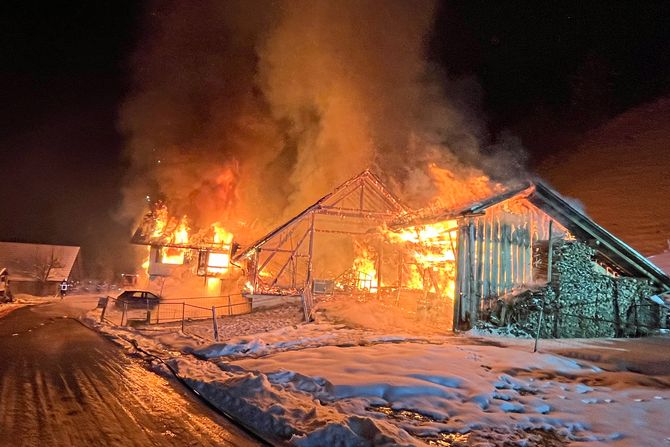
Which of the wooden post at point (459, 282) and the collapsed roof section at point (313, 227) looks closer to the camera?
the wooden post at point (459, 282)

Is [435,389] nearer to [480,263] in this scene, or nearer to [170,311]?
[480,263]

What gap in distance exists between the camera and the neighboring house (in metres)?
42.3

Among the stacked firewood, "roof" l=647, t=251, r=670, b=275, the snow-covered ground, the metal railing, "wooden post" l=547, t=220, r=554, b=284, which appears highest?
"roof" l=647, t=251, r=670, b=275

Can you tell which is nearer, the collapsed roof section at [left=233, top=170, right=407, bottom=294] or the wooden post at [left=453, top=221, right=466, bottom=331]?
the wooden post at [left=453, top=221, right=466, bottom=331]

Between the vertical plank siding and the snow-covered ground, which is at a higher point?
the vertical plank siding

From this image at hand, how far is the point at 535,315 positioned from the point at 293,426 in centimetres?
966

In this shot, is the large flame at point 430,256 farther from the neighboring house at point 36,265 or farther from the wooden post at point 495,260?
the neighboring house at point 36,265

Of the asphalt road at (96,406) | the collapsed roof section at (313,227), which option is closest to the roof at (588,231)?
the collapsed roof section at (313,227)

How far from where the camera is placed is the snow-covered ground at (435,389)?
16.5ft

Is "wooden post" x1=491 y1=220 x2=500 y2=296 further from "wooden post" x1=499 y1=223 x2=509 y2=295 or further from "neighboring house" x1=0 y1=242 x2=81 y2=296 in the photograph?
"neighboring house" x1=0 y1=242 x2=81 y2=296

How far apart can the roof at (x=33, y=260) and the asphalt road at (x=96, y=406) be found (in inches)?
1727

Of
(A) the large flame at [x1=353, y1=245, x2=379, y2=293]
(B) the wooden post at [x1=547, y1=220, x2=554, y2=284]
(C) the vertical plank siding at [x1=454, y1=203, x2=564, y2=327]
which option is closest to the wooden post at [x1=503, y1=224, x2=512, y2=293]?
(C) the vertical plank siding at [x1=454, y1=203, x2=564, y2=327]

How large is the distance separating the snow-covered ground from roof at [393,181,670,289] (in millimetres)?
3515

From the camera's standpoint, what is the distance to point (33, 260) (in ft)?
158
